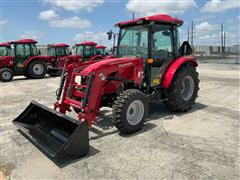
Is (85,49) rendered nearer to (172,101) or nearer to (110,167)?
(172,101)

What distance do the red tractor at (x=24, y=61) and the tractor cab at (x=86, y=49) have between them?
3.21m

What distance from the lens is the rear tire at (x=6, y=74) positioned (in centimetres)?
1283

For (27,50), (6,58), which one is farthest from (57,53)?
(6,58)

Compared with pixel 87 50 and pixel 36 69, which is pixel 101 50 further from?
pixel 36 69

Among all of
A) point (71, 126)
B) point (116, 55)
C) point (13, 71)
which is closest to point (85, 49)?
point (13, 71)

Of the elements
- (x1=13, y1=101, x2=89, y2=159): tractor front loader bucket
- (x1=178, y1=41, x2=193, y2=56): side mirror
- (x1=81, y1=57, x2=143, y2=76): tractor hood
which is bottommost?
(x1=13, y1=101, x2=89, y2=159): tractor front loader bucket

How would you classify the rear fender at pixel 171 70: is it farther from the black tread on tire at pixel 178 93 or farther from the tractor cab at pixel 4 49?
the tractor cab at pixel 4 49

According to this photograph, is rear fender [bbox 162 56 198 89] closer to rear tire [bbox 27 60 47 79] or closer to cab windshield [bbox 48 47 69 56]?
rear tire [bbox 27 60 47 79]

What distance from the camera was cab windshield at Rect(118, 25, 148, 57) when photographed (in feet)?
17.5

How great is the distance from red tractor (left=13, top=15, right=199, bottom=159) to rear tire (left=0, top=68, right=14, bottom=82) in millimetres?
9073

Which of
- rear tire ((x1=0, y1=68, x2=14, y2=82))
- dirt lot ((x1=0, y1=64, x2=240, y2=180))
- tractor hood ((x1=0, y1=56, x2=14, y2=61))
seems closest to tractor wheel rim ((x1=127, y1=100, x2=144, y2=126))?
dirt lot ((x1=0, y1=64, x2=240, y2=180))

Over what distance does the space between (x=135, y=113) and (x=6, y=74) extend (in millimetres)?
10548

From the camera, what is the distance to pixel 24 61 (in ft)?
45.9

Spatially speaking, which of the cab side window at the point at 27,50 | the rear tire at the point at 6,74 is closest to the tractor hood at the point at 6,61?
the rear tire at the point at 6,74
